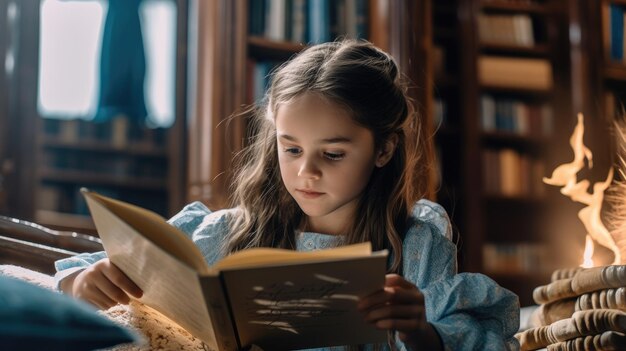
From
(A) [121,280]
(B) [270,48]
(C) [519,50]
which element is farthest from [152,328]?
(C) [519,50]

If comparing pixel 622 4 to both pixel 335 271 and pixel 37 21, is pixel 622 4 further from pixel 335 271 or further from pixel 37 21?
pixel 335 271

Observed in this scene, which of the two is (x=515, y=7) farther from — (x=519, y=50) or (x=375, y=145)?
(x=375, y=145)

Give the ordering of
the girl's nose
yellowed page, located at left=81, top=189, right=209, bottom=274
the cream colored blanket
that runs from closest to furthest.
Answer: yellowed page, located at left=81, top=189, right=209, bottom=274 → the cream colored blanket → the girl's nose

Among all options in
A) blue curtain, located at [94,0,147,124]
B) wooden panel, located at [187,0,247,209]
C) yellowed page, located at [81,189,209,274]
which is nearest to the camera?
yellowed page, located at [81,189,209,274]

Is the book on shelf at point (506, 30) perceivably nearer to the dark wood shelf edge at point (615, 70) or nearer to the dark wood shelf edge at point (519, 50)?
the dark wood shelf edge at point (519, 50)

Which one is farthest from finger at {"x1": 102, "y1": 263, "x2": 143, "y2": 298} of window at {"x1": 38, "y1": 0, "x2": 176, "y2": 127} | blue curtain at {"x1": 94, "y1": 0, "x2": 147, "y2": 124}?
window at {"x1": 38, "y1": 0, "x2": 176, "y2": 127}

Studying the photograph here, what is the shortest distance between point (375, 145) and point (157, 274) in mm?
581

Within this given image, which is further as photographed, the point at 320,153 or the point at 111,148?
the point at 111,148

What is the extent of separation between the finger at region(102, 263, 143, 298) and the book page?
0.18 metres

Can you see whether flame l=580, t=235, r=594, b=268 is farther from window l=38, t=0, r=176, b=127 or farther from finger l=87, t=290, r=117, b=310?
window l=38, t=0, r=176, b=127

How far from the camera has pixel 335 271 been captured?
957 mm

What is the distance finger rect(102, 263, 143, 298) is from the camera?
118 centimetres

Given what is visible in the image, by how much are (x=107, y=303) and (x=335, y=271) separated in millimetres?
428

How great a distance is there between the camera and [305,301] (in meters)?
1.03
